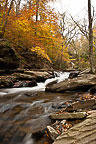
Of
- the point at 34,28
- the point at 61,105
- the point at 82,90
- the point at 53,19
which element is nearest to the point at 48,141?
the point at 61,105

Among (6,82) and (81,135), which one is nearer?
(81,135)

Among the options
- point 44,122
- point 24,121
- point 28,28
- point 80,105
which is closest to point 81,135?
point 44,122

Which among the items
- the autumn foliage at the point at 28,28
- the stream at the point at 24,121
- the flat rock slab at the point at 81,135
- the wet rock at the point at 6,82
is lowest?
the stream at the point at 24,121

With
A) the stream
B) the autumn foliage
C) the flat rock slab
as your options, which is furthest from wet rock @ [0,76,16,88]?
the flat rock slab

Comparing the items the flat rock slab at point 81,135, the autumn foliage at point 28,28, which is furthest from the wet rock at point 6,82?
the flat rock slab at point 81,135

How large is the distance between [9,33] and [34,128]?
10334 mm

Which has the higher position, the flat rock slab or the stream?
the flat rock slab

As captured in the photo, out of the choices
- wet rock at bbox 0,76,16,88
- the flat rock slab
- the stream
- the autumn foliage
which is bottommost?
the stream

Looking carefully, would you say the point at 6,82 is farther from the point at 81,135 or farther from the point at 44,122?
the point at 81,135

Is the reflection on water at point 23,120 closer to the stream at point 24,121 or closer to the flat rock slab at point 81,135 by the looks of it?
the stream at point 24,121

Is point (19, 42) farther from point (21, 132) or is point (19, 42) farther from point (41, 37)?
point (21, 132)

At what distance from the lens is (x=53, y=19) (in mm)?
11734

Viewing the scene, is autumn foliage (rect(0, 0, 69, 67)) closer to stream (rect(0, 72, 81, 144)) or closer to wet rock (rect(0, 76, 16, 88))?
wet rock (rect(0, 76, 16, 88))

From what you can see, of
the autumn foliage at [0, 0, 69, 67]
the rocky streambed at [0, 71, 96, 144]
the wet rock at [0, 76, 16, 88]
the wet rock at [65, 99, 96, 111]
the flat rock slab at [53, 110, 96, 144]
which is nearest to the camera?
the flat rock slab at [53, 110, 96, 144]
